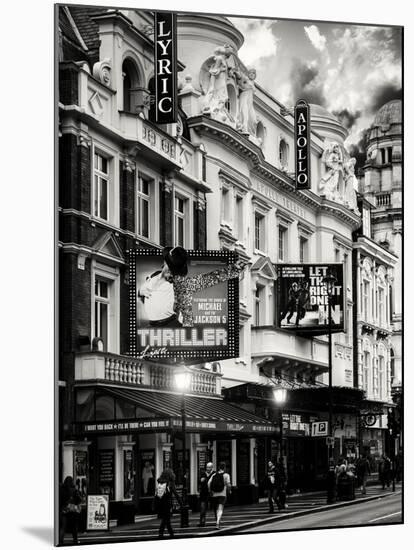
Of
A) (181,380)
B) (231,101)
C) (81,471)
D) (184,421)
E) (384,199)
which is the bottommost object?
(81,471)

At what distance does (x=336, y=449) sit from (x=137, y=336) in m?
6.77

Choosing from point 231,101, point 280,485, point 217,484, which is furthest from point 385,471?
point 231,101

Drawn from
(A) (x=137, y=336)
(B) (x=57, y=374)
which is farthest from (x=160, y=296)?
(B) (x=57, y=374)

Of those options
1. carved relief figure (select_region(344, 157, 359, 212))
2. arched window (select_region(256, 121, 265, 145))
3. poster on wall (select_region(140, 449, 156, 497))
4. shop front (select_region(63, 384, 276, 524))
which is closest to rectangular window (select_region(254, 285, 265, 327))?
shop front (select_region(63, 384, 276, 524))

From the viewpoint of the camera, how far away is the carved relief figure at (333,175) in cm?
3003

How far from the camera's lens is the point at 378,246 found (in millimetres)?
31234

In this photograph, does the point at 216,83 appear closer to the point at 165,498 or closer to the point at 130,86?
the point at 130,86

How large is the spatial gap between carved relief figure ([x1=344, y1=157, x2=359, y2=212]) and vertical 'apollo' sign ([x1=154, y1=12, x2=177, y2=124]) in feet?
19.1

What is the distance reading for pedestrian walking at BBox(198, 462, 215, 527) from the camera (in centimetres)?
2630

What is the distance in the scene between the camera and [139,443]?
26531 mm

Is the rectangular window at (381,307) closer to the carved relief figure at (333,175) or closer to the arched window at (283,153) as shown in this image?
the carved relief figure at (333,175)

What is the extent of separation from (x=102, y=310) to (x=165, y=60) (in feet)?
17.0

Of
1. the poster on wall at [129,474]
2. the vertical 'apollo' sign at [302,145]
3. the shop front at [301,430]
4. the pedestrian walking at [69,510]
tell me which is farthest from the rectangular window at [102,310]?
the vertical 'apollo' sign at [302,145]

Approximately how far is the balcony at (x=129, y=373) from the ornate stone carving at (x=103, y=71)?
5.43 m
